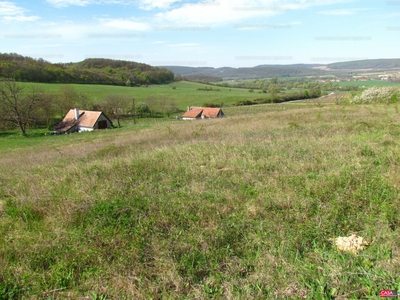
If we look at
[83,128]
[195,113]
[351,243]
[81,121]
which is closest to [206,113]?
[195,113]

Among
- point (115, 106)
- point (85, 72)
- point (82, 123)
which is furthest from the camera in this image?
point (85, 72)

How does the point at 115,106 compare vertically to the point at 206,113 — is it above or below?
above

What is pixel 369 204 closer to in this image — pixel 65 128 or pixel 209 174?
pixel 209 174

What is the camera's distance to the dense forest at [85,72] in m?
78.4

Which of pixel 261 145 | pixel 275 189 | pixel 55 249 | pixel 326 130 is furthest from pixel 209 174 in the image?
pixel 326 130

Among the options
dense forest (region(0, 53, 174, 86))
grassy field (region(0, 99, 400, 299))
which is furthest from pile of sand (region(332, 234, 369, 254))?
dense forest (region(0, 53, 174, 86))

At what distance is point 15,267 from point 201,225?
87.6 inches

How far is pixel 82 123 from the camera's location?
43.8m

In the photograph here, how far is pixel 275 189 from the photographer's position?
452 centimetres

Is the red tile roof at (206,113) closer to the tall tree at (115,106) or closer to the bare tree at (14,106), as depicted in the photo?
the tall tree at (115,106)

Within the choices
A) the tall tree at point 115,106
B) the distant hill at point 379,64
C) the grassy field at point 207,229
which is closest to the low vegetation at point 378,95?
the grassy field at point 207,229

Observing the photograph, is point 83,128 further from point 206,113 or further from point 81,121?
point 206,113

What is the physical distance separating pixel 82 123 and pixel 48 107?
1134 cm

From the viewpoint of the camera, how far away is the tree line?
137ft
